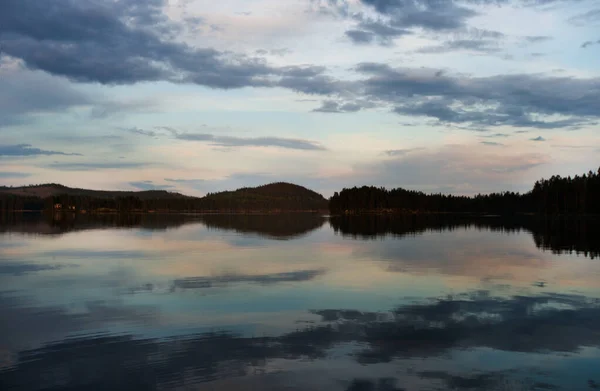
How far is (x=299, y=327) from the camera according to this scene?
65.9ft

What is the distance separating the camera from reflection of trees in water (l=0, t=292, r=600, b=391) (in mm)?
14297

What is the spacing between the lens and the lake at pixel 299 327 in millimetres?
14578

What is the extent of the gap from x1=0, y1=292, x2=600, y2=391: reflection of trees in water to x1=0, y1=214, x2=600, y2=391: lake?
0.21 feet

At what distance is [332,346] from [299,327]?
2873 mm

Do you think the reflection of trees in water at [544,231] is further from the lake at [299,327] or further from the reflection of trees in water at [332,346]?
the reflection of trees in water at [332,346]

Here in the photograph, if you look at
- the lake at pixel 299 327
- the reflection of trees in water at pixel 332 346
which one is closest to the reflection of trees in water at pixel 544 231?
the lake at pixel 299 327

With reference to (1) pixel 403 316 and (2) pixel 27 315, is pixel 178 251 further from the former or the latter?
(1) pixel 403 316

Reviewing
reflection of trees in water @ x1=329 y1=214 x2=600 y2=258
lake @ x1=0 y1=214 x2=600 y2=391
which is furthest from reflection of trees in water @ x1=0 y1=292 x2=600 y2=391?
reflection of trees in water @ x1=329 y1=214 x2=600 y2=258

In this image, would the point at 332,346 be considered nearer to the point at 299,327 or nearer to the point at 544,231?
the point at 299,327

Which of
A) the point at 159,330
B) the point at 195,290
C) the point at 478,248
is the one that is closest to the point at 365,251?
the point at 478,248

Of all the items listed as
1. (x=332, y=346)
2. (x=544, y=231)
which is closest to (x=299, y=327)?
(x=332, y=346)

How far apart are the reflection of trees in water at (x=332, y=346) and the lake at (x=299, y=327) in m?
0.06

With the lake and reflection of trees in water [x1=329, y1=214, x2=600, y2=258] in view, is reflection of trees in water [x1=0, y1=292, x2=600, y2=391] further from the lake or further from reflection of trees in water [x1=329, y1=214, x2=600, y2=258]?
reflection of trees in water [x1=329, y1=214, x2=600, y2=258]

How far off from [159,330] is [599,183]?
205950 millimetres
